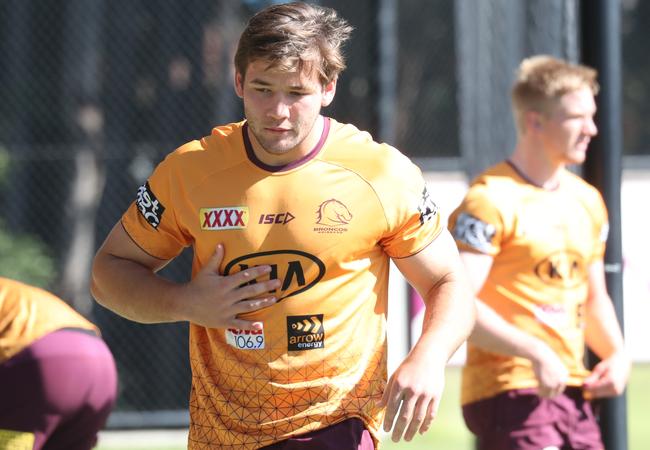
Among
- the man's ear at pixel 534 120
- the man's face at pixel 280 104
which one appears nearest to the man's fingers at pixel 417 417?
the man's face at pixel 280 104

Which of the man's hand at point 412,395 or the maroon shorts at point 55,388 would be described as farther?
the maroon shorts at point 55,388

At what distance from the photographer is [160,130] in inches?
397

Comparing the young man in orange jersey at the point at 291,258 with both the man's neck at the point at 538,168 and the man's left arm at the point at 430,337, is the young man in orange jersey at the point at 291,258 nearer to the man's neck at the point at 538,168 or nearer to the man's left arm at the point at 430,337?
the man's left arm at the point at 430,337

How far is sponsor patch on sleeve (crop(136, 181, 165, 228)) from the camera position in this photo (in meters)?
3.51

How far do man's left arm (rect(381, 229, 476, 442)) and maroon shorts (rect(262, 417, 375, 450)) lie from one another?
18 cm

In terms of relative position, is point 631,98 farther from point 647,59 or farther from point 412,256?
point 412,256

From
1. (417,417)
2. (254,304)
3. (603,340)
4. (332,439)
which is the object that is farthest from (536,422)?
(254,304)

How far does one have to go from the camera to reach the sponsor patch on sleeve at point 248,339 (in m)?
3.42

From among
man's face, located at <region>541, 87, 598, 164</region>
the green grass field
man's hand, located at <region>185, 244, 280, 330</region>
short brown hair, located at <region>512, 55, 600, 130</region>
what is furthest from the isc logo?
the green grass field

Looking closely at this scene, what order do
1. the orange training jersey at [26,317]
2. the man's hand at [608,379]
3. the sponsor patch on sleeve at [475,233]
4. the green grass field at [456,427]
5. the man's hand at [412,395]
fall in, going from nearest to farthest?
the man's hand at [412,395] < the orange training jersey at [26,317] < the sponsor patch on sleeve at [475,233] < the man's hand at [608,379] < the green grass field at [456,427]

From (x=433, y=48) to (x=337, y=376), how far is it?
Result: 36.4 ft

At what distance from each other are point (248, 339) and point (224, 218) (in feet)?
1.18

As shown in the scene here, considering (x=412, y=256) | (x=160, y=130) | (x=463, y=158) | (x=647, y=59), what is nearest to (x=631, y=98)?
(x=647, y=59)

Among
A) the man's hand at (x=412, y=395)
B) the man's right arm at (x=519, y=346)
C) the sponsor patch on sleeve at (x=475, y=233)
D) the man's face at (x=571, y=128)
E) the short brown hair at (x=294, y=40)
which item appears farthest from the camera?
the man's face at (x=571, y=128)
